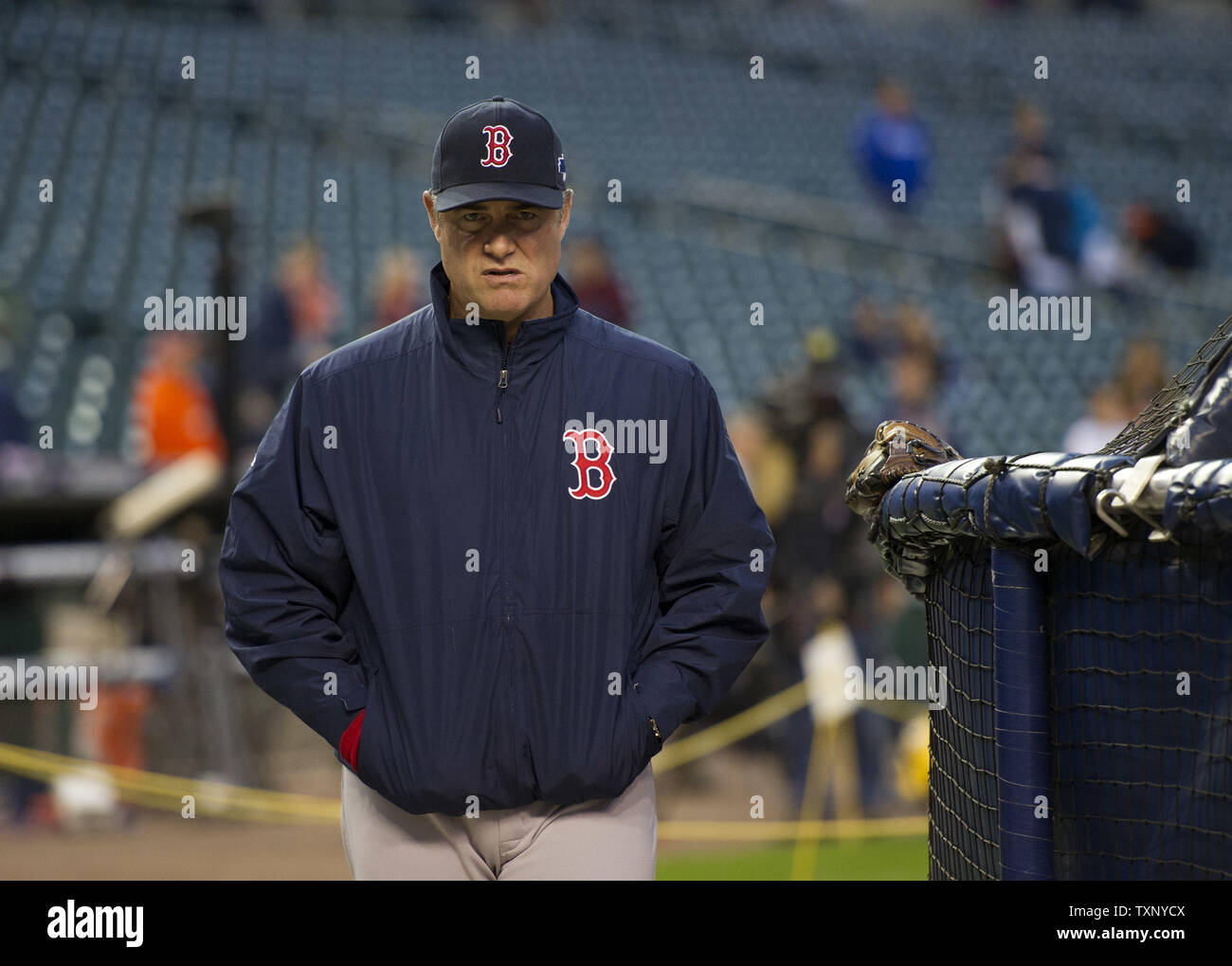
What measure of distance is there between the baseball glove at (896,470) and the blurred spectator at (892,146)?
10285 mm

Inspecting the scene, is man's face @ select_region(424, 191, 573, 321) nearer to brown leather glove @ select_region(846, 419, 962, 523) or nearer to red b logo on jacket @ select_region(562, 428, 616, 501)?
red b logo on jacket @ select_region(562, 428, 616, 501)

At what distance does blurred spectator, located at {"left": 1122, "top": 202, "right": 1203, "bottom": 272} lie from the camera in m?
13.6

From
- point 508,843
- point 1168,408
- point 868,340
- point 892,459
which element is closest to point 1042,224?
point 868,340

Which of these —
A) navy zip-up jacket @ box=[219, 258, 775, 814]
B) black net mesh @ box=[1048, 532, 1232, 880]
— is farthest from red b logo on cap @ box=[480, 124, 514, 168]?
black net mesh @ box=[1048, 532, 1232, 880]

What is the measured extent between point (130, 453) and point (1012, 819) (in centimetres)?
785

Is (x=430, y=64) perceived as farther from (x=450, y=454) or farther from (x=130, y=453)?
(x=450, y=454)

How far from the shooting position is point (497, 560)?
222 cm

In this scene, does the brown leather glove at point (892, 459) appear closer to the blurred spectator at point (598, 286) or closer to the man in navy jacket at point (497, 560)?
the man in navy jacket at point (497, 560)

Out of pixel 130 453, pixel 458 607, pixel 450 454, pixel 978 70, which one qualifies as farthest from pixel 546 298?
pixel 978 70

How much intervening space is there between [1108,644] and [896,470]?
669mm

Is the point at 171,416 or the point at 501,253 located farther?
the point at 171,416

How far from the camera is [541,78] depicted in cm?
1773

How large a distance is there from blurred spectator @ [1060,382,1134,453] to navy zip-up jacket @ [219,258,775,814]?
19.3 ft

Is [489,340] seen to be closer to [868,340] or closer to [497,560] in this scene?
[497,560]
